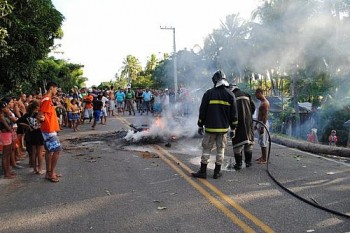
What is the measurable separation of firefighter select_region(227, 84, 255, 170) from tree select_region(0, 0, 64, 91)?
25.6 ft

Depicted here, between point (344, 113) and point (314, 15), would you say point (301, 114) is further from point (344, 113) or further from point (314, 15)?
point (314, 15)

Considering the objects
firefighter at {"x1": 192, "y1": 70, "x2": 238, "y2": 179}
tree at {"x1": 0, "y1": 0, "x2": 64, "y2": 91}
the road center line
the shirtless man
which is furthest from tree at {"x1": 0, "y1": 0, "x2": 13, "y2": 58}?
the shirtless man

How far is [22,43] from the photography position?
41.2 feet

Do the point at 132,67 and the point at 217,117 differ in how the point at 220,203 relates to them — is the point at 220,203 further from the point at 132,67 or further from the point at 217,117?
the point at 132,67

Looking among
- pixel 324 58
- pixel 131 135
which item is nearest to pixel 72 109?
pixel 131 135

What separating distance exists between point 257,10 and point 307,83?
7.16 m

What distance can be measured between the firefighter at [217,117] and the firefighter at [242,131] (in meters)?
0.84

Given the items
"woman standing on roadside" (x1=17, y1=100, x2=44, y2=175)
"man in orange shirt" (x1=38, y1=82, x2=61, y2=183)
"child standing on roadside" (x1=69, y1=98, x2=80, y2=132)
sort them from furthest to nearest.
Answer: "child standing on roadside" (x1=69, y1=98, x2=80, y2=132) < "woman standing on roadside" (x1=17, y1=100, x2=44, y2=175) < "man in orange shirt" (x1=38, y1=82, x2=61, y2=183)

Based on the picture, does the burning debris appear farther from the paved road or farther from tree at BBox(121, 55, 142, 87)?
tree at BBox(121, 55, 142, 87)

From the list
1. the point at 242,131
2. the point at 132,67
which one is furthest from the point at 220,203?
the point at 132,67

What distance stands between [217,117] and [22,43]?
863 centimetres

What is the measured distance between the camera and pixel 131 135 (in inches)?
468

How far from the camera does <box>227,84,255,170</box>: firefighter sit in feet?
25.5

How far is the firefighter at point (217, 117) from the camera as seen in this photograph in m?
6.91
